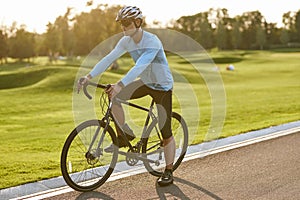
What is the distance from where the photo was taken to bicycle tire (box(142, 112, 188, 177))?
5.85 m

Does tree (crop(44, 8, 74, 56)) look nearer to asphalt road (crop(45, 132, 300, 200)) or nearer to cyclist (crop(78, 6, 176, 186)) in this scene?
asphalt road (crop(45, 132, 300, 200))

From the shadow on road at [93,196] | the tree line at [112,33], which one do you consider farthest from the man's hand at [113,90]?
the tree line at [112,33]

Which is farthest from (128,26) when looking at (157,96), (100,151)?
(100,151)

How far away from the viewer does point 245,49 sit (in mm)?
96062

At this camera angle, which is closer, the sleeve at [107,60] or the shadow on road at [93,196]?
the shadow on road at [93,196]

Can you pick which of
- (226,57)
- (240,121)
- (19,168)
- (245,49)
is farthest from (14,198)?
(245,49)

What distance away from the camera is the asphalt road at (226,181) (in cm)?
524

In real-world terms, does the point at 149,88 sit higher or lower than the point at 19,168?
higher

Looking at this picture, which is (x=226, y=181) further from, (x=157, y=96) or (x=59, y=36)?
(x=59, y=36)

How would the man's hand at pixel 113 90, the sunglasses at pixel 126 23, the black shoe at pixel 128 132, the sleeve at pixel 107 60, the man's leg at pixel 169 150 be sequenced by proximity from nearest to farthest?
the man's hand at pixel 113 90 → the sunglasses at pixel 126 23 → the sleeve at pixel 107 60 → the black shoe at pixel 128 132 → the man's leg at pixel 169 150

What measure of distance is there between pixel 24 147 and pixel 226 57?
208ft

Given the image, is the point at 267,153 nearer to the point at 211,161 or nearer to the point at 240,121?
the point at 211,161

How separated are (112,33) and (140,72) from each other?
4716 cm

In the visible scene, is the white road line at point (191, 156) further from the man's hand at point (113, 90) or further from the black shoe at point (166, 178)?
the man's hand at point (113, 90)
